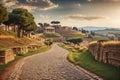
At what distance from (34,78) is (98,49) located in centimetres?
1730

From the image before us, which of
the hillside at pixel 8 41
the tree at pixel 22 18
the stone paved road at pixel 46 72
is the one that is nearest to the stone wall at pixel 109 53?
the stone paved road at pixel 46 72

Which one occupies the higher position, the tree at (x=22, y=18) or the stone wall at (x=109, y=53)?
the tree at (x=22, y=18)

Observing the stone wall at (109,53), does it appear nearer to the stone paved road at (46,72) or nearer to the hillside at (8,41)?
the stone paved road at (46,72)

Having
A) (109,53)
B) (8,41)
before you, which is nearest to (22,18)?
(8,41)

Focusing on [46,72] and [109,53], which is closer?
[46,72]

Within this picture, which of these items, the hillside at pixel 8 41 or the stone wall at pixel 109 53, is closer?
the stone wall at pixel 109 53

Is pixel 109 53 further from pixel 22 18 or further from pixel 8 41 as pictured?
pixel 22 18

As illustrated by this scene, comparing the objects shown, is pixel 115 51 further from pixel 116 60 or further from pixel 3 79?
pixel 3 79

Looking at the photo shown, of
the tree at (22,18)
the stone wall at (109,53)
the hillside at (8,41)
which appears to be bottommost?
the hillside at (8,41)

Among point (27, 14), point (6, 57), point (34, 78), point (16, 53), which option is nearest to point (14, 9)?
point (27, 14)

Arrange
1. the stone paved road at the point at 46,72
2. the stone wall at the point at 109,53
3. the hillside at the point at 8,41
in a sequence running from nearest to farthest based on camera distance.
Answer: the stone paved road at the point at 46,72 → the stone wall at the point at 109,53 → the hillside at the point at 8,41

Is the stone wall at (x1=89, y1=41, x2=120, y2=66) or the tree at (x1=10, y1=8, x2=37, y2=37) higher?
the tree at (x1=10, y1=8, x2=37, y2=37)

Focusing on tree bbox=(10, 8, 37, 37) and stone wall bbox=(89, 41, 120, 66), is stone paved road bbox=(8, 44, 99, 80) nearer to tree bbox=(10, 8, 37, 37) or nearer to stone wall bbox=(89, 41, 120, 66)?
stone wall bbox=(89, 41, 120, 66)

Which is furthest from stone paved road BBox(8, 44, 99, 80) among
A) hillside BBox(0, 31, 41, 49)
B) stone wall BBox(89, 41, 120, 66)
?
hillside BBox(0, 31, 41, 49)
